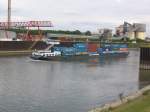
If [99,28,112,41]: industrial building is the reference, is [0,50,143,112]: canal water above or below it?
below

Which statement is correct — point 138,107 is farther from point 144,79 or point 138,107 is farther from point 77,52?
point 77,52

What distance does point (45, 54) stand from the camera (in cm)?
7312

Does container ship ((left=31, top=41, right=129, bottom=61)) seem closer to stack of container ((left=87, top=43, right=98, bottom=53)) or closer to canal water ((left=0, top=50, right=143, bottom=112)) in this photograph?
stack of container ((left=87, top=43, right=98, bottom=53))

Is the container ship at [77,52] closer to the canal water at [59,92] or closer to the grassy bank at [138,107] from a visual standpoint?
the canal water at [59,92]

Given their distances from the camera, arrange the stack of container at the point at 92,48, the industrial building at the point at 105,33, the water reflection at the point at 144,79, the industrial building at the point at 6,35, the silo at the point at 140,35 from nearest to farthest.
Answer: the water reflection at the point at 144,79, the stack of container at the point at 92,48, the industrial building at the point at 6,35, the industrial building at the point at 105,33, the silo at the point at 140,35

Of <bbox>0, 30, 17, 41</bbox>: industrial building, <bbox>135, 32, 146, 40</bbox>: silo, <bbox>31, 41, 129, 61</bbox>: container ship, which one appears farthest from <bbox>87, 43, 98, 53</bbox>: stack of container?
<bbox>135, 32, 146, 40</bbox>: silo

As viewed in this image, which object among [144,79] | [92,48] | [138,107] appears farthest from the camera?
[92,48]

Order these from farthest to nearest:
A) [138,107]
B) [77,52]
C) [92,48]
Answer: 1. [92,48]
2. [77,52]
3. [138,107]

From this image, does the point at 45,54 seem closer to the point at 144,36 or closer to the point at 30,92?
the point at 30,92

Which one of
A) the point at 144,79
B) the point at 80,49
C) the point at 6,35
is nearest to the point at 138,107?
the point at 144,79

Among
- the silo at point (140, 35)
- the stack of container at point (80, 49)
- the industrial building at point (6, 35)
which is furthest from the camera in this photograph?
the silo at point (140, 35)

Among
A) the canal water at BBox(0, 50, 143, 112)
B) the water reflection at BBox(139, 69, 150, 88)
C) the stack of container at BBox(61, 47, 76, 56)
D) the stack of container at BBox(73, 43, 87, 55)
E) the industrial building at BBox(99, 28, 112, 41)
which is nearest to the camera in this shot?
the canal water at BBox(0, 50, 143, 112)

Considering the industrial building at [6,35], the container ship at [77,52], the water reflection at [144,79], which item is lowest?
the water reflection at [144,79]

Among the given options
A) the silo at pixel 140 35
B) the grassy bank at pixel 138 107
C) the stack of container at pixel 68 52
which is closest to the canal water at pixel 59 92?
the grassy bank at pixel 138 107
